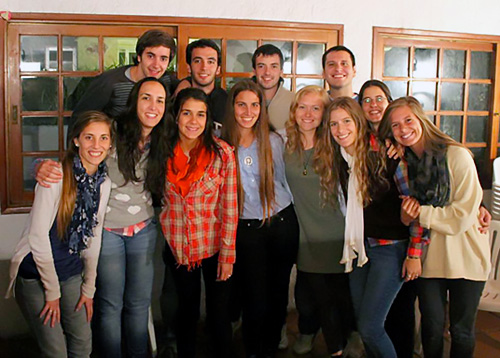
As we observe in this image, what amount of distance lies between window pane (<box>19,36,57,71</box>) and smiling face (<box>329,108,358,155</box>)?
212 centimetres

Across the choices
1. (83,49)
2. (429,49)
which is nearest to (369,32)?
(429,49)

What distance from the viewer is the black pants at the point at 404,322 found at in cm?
208

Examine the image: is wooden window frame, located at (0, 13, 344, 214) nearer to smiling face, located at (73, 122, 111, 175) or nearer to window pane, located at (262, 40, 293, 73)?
window pane, located at (262, 40, 293, 73)

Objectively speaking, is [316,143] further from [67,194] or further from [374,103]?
[67,194]

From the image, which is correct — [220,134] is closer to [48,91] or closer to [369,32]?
[48,91]

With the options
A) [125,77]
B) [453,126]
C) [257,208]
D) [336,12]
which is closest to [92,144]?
[125,77]

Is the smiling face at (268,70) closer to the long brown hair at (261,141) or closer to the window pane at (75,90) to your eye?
the long brown hair at (261,141)

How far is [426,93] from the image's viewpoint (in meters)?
3.83

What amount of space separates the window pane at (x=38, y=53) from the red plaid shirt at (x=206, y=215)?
1.72 meters

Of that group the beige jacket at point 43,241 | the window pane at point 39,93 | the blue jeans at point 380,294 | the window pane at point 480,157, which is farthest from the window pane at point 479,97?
the beige jacket at point 43,241

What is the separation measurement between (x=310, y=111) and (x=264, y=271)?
80cm

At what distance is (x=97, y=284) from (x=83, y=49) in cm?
187

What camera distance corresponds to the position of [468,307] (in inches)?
72.2

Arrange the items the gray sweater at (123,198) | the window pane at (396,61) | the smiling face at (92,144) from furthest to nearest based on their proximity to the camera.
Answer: the window pane at (396,61)
the gray sweater at (123,198)
the smiling face at (92,144)
